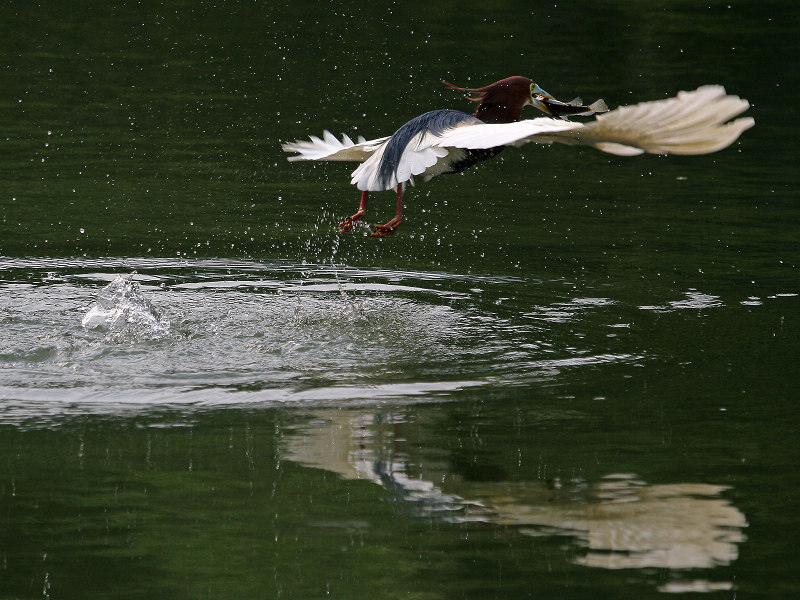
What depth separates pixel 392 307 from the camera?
9.49m

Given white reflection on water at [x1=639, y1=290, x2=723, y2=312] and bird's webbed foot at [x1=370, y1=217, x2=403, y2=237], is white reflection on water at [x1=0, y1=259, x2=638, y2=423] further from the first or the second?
bird's webbed foot at [x1=370, y1=217, x2=403, y2=237]

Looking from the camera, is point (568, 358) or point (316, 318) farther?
point (316, 318)

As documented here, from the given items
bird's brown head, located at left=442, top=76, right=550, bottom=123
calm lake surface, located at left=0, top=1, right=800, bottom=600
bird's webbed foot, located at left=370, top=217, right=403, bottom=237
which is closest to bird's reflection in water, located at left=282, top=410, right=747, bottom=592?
calm lake surface, located at left=0, top=1, right=800, bottom=600

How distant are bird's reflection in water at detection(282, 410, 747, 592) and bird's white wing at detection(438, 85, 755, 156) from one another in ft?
5.78

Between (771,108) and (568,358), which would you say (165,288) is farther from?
(771,108)

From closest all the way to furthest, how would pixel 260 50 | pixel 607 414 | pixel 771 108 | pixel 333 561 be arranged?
pixel 333 561 < pixel 607 414 < pixel 771 108 < pixel 260 50

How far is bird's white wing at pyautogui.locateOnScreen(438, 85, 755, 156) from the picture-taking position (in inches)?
275

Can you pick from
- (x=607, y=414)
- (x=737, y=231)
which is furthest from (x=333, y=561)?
(x=737, y=231)

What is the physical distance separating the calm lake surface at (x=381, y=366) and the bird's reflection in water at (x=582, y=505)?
17 mm

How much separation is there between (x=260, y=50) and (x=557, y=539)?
17467 mm

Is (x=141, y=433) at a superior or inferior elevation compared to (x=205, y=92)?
inferior

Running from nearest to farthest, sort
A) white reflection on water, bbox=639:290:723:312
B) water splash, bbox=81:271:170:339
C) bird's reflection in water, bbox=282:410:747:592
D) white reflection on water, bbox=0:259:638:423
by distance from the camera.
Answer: bird's reflection in water, bbox=282:410:747:592
white reflection on water, bbox=0:259:638:423
water splash, bbox=81:271:170:339
white reflection on water, bbox=639:290:723:312

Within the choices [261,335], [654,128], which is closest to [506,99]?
[654,128]

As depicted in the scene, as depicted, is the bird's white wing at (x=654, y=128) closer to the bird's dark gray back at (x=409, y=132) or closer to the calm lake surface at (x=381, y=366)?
the bird's dark gray back at (x=409, y=132)
